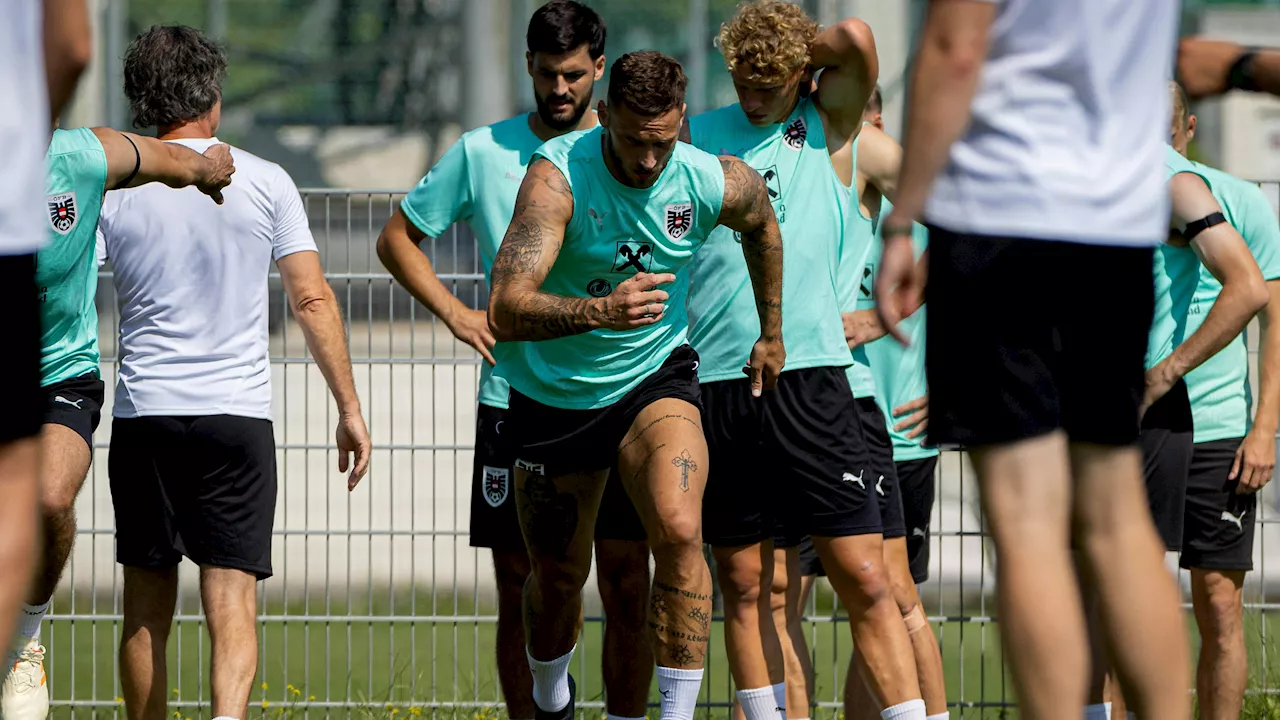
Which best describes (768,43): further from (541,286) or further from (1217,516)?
(1217,516)

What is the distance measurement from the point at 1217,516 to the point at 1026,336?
285 centimetres

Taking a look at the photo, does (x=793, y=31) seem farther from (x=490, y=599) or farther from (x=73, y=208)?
(x=490, y=599)

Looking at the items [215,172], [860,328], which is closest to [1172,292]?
[860,328]

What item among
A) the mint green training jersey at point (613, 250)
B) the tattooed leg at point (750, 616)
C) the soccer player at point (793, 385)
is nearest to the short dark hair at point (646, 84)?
the mint green training jersey at point (613, 250)

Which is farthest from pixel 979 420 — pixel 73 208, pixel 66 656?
pixel 66 656

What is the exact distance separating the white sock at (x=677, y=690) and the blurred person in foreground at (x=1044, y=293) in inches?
70.1

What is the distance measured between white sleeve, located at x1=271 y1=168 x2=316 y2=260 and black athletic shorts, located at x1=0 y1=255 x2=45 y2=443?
235 cm

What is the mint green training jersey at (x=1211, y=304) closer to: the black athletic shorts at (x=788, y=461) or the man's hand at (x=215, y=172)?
the black athletic shorts at (x=788, y=461)

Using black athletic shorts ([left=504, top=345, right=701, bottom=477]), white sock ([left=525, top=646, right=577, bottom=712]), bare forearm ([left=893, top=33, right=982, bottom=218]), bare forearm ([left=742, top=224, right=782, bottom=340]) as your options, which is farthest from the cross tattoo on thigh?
bare forearm ([left=893, top=33, right=982, bottom=218])

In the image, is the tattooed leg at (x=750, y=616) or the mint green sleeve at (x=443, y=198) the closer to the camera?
the tattooed leg at (x=750, y=616)

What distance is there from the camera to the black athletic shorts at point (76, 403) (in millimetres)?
4879

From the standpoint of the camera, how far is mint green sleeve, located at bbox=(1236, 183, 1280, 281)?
5.76 m

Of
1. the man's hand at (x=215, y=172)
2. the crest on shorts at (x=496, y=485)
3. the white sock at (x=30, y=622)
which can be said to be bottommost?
the white sock at (x=30, y=622)

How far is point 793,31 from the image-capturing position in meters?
5.21
